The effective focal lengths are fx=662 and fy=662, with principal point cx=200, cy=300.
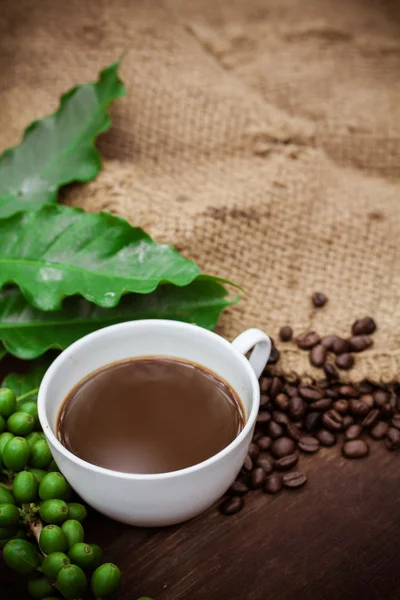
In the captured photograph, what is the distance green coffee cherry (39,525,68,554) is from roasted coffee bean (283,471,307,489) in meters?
0.38

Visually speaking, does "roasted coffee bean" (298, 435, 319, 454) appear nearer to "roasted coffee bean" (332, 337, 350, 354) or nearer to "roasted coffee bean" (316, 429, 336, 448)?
"roasted coffee bean" (316, 429, 336, 448)

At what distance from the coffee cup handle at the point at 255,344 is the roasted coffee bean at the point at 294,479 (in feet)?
0.58

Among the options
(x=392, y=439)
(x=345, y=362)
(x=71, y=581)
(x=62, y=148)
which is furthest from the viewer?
(x=62, y=148)

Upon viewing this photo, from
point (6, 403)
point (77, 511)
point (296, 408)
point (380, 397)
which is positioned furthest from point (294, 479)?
point (6, 403)

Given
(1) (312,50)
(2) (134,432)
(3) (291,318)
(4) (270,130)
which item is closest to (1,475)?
(2) (134,432)

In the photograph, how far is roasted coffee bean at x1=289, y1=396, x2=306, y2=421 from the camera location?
1.16 meters

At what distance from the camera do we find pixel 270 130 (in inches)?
61.3

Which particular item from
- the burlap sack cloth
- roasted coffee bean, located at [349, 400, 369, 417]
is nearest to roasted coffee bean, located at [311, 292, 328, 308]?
the burlap sack cloth

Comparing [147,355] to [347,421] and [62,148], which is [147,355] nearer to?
[347,421]

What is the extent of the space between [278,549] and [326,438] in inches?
9.1

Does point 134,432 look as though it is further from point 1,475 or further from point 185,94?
point 185,94

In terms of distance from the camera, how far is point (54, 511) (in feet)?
2.91

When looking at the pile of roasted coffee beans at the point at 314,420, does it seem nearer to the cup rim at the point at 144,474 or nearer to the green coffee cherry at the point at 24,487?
the cup rim at the point at 144,474

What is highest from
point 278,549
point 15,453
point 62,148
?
point 62,148
